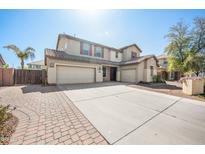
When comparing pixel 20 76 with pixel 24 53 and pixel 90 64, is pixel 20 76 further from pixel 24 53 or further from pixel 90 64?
pixel 90 64

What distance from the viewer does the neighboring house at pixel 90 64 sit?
10828 mm

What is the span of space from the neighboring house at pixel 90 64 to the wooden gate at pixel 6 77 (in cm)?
344

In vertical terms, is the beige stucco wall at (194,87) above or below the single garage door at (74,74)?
below

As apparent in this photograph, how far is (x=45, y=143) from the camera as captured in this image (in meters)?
2.11

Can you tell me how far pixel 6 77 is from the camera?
33.8 ft

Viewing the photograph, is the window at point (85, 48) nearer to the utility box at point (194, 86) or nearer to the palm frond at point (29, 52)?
the palm frond at point (29, 52)

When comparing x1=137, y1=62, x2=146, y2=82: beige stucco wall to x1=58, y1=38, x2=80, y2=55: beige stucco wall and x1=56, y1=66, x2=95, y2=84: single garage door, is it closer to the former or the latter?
x1=56, y1=66, x2=95, y2=84: single garage door

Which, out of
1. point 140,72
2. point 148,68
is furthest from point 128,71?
point 148,68

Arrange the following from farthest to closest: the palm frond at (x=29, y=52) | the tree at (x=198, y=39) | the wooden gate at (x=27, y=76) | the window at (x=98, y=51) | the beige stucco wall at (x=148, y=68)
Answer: the palm frond at (x=29, y=52)
the window at (x=98, y=51)
the beige stucco wall at (x=148, y=68)
the tree at (x=198, y=39)
the wooden gate at (x=27, y=76)

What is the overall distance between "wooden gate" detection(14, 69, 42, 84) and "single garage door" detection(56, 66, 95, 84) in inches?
123

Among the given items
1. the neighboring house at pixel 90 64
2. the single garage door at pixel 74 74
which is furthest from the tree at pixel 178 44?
the single garage door at pixel 74 74

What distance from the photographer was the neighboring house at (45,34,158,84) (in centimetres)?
1083
